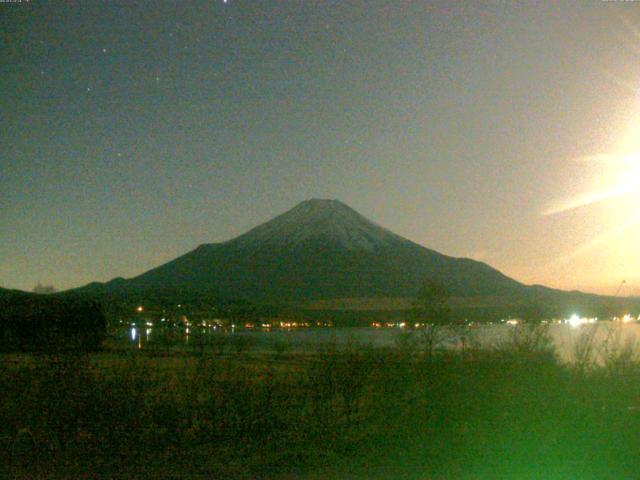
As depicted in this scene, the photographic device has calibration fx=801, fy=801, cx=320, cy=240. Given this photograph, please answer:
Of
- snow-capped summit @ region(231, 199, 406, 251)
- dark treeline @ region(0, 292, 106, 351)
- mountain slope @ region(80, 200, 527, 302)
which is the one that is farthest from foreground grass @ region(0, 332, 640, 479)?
snow-capped summit @ region(231, 199, 406, 251)

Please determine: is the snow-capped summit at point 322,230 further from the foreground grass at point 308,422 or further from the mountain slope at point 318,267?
the foreground grass at point 308,422

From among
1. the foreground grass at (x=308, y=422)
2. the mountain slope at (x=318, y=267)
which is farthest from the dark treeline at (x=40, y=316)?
the mountain slope at (x=318, y=267)

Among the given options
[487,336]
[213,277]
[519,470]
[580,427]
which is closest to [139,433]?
[519,470]

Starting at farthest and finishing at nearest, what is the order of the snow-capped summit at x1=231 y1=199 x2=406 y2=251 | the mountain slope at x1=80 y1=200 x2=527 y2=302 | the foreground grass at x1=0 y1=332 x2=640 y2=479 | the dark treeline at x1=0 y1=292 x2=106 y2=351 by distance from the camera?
the snow-capped summit at x1=231 y1=199 x2=406 y2=251
the mountain slope at x1=80 y1=200 x2=527 y2=302
the dark treeline at x1=0 y1=292 x2=106 y2=351
the foreground grass at x1=0 y1=332 x2=640 y2=479

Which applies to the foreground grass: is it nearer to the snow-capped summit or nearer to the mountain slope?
the mountain slope

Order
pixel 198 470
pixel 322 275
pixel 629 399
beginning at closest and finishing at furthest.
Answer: pixel 198 470 < pixel 629 399 < pixel 322 275

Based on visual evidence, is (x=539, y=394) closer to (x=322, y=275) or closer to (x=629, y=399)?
(x=629, y=399)
